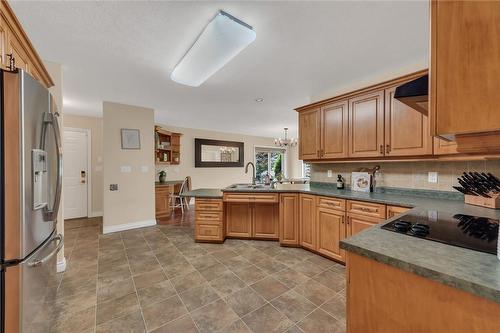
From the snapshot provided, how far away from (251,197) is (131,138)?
264 cm

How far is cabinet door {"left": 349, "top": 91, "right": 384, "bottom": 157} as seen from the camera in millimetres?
2545

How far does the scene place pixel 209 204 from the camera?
129 inches

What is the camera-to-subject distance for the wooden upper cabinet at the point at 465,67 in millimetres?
600

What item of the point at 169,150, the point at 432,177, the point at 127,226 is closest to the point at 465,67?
the point at 432,177

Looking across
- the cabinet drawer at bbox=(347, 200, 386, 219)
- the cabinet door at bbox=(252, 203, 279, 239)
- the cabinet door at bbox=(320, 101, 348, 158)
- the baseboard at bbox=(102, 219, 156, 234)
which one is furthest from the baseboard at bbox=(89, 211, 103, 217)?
the cabinet drawer at bbox=(347, 200, 386, 219)

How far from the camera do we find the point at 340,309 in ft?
5.82

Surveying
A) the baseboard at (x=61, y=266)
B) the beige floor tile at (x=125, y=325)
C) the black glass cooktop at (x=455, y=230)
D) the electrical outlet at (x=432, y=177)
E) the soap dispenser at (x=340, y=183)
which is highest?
the electrical outlet at (x=432, y=177)

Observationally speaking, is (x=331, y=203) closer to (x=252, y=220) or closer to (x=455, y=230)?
(x=252, y=220)

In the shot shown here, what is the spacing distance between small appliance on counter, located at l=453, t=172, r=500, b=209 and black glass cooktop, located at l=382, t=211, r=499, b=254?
0.75m

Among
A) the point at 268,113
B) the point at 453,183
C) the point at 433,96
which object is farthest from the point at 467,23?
the point at 268,113

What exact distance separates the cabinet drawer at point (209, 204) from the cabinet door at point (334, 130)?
5.70 feet

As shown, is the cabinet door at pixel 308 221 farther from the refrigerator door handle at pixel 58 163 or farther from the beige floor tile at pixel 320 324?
the refrigerator door handle at pixel 58 163

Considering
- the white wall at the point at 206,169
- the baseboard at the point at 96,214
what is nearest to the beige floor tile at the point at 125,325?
the baseboard at the point at 96,214

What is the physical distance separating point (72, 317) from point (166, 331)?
83 centimetres
